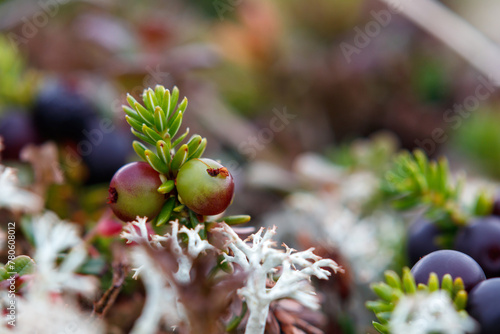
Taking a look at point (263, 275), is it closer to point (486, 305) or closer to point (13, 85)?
point (486, 305)

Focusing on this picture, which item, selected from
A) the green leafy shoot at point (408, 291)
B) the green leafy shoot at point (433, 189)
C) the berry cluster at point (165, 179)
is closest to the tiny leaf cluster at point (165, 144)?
the berry cluster at point (165, 179)

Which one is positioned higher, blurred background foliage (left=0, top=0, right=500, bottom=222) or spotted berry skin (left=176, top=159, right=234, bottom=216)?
spotted berry skin (left=176, top=159, right=234, bottom=216)

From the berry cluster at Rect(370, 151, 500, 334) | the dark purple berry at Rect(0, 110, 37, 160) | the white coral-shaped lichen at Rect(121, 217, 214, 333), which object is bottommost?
the dark purple berry at Rect(0, 110, 37, 160)

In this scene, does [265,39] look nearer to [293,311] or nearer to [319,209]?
[319,209]

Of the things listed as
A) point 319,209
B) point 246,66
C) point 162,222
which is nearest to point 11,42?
point 246,66

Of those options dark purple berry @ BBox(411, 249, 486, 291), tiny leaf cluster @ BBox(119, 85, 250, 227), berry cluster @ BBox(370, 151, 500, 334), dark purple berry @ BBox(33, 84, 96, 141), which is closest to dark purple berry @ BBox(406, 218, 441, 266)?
berry cluster @ BBox(370, 151, 500, 334)

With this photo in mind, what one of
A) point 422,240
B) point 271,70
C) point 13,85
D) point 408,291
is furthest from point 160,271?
point 271,70

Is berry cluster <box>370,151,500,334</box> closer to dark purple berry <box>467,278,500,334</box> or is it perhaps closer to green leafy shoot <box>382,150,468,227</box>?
green leafy shoot <box>382,150,468,227</box>

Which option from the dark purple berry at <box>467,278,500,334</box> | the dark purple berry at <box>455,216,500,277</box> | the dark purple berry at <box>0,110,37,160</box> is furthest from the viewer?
the dark purple berry at <box>0,110,37,160</box>
